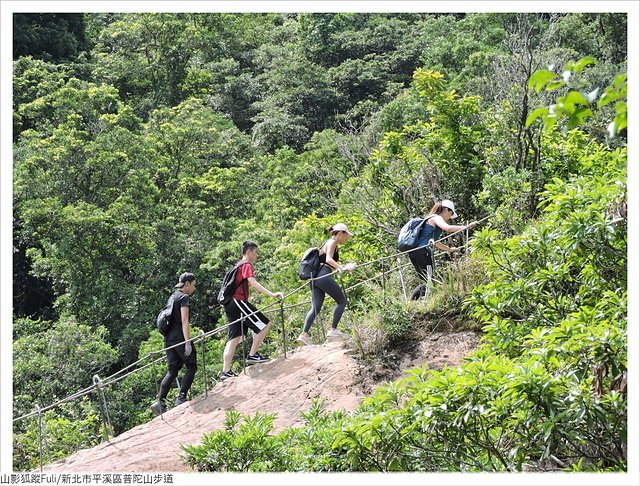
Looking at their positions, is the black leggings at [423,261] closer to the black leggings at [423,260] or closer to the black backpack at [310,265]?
the black leggings at [423,260]

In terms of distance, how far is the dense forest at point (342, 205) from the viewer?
15.7 ft

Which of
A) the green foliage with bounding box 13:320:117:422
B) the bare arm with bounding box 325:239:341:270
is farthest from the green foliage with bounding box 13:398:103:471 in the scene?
the bare arm with bounding box 325:239:341:270

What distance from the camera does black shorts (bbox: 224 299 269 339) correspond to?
8.31 metres

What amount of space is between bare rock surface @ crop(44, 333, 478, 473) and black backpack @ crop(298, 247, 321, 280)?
29.1 inches

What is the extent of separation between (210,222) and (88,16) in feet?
62.6

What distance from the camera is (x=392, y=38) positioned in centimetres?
3353

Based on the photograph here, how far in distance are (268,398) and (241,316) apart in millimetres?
776

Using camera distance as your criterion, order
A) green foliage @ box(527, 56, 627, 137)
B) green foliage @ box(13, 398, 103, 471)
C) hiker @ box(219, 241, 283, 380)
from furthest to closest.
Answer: green foliage @ box(13, 398, 103, 471) < hiker @ box(219, 241, 283, 380) < green foliage @ box(527, 56, 627, 137)

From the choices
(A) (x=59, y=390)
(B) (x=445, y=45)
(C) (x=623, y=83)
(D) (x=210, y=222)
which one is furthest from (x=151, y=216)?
(C) (x=623, y=83)

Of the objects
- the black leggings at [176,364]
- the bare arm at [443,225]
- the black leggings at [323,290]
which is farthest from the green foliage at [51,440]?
the bare arm at [443,225]

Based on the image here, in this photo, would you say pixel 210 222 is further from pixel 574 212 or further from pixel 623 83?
pixel 623 83

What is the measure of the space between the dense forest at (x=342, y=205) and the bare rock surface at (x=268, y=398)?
1.07 ft

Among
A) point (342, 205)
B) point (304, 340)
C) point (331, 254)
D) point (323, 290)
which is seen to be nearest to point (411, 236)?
point (331, 254)

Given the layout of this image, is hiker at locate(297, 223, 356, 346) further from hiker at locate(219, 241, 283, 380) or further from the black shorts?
the black shorts
